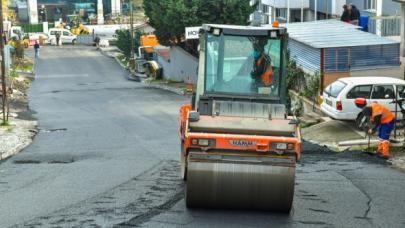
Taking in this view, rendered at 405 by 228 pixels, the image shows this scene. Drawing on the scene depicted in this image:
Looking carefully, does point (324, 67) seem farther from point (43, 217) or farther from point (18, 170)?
point (43, 217)

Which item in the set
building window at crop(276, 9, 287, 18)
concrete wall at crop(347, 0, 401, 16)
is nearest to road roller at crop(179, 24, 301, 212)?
concrete wall at crop(347, 0, 401, 16)

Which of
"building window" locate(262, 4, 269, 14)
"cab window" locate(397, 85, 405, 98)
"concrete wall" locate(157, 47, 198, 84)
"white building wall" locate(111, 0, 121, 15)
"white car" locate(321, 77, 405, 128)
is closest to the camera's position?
"white car" locate(321, 77, 405, 128)

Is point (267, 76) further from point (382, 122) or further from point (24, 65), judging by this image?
point (24, 65)

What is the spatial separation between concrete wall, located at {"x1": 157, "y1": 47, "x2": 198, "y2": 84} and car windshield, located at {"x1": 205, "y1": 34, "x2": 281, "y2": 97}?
31.5 metres

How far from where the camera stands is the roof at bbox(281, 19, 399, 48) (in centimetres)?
2788

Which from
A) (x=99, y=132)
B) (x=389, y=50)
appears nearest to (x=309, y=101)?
(x=389, y=50)

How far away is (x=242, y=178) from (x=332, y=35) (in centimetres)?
1988

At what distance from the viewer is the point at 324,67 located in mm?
27406

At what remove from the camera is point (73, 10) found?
350 ft

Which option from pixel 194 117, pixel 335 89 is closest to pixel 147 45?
pixel 335 89

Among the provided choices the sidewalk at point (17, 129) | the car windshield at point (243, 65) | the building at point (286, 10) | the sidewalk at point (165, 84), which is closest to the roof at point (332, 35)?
the sidewalk at point (165, 84)

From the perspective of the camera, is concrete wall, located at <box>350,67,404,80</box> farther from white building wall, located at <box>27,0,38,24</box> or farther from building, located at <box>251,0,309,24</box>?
white building wall, located at <box>27,0,38,24</box>

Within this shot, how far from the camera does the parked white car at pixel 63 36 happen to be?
83.3 metres

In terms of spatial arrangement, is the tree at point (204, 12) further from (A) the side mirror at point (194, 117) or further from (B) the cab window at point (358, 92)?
(A) the side mirror at point (194, 117)
